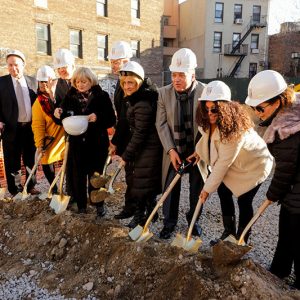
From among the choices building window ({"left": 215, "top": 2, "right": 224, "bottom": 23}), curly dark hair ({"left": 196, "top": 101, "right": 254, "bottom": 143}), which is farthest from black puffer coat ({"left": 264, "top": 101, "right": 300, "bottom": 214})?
building window ({"left": 215, "top": 2, "right": 224, "bottom": 23})

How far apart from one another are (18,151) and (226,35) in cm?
2658

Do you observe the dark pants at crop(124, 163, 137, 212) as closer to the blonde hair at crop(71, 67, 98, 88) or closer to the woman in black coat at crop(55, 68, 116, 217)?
the woman in black coat at crop(55, 68, 116, 217)

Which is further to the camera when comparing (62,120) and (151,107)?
(62,120)

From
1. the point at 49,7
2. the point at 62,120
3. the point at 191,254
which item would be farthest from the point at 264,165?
the point at 49,7

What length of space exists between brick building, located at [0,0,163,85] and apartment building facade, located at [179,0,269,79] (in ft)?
23.4

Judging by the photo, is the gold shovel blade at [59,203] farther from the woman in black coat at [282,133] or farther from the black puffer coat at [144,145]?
the woman in black coat at [282,133]

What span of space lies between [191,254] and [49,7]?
1592 cm

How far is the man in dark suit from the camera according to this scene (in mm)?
4160

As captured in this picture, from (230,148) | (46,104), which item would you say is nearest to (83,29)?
(46,104)

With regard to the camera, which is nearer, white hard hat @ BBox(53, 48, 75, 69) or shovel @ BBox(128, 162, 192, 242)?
shovel @ BBox(128, 162, 192, 242)

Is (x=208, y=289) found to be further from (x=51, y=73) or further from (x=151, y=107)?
(x=51, y=73)

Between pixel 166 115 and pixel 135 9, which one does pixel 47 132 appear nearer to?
pixel 166 115

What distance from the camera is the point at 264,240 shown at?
3576mm

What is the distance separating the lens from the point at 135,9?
1989 cm
